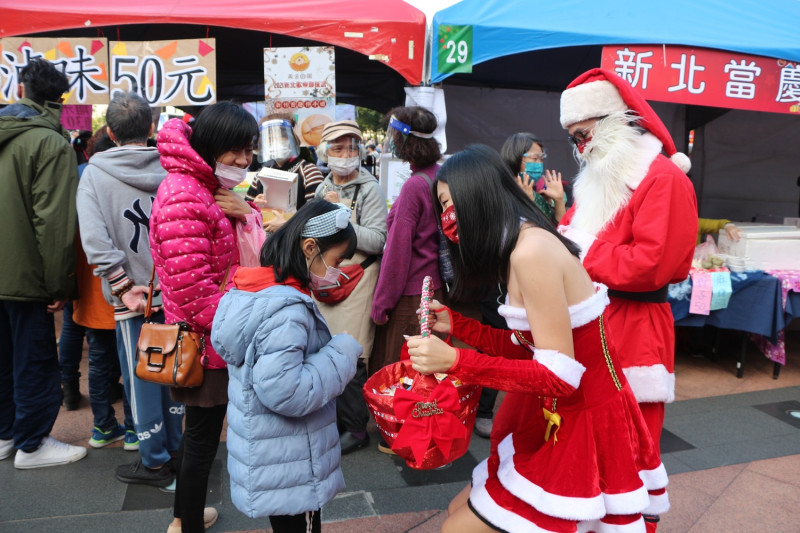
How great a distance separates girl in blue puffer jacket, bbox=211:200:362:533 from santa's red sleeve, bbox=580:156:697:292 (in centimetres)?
96

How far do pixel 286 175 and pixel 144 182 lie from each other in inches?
29.2

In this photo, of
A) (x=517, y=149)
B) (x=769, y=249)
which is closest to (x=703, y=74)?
(x=769, y=249)

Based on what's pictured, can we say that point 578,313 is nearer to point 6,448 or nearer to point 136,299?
point 136,299

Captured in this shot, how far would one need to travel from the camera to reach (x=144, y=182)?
2.82 m

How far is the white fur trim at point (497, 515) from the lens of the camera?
5.09 ft

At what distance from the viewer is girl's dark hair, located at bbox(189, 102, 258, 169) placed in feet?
7.11

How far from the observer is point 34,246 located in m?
3.01

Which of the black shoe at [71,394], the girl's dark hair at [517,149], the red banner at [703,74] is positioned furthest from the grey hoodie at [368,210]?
the red banner at [703,74]

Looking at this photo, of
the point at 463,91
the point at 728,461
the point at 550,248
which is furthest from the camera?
the point at 463,91

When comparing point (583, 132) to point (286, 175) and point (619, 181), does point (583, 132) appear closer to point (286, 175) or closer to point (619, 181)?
point (619, 181)

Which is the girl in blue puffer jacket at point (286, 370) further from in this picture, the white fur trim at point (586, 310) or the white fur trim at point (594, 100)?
the white fur trim at point (594, 100)

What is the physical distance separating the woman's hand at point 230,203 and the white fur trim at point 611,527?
1.65m

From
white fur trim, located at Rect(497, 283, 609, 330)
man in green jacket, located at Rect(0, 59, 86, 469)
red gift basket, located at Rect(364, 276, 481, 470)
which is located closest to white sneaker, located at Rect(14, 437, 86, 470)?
man in green jacket, located at Rect(0, 59, 86, 469)

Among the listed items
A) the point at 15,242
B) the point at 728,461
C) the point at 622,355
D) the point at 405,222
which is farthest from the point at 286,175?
the point at 728,461
